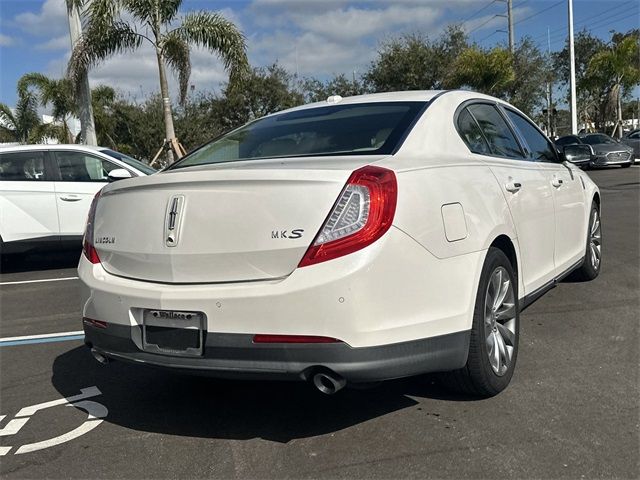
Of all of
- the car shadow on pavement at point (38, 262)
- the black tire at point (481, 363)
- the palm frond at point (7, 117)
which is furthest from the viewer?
the palm frond at point (7, 117)

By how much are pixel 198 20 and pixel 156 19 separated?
3.34 feet

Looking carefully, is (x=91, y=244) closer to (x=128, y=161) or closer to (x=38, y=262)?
(x=128, y=161)

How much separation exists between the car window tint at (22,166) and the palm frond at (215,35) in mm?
8112

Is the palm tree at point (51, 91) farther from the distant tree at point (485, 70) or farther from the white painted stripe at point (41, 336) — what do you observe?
the white painted stripe at point (41, 336)

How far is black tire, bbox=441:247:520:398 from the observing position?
10.6ft

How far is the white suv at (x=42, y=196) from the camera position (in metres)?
8.39

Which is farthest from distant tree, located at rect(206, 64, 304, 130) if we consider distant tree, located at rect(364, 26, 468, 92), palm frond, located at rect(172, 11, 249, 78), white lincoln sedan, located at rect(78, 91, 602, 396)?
white lincoln sedan, located at rect(78, 91, 602, 396)

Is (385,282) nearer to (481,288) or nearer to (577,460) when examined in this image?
(481,288)

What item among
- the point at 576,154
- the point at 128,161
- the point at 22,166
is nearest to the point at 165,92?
the point at 128,161

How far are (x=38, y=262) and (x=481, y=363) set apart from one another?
26.4 feet

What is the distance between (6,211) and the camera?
8.37 metres

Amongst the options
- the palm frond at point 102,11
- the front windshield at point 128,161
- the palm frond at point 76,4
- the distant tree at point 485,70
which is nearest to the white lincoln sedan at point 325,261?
the front windshield at point 128,161

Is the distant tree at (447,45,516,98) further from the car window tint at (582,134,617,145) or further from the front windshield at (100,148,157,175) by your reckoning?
the front windshield at (100,148,157,175)

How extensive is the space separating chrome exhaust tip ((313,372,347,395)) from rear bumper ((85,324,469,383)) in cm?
3
